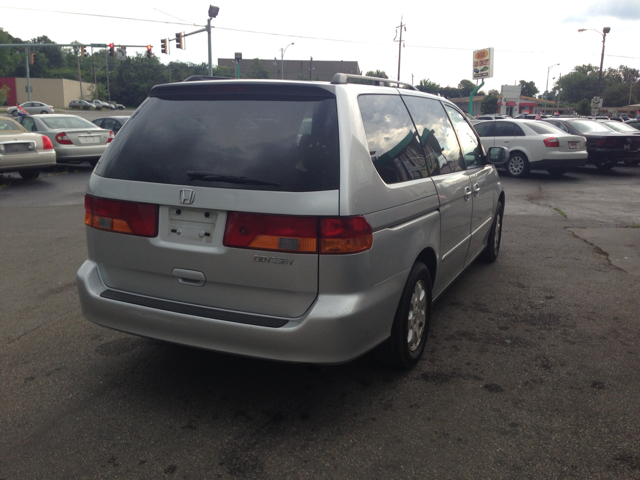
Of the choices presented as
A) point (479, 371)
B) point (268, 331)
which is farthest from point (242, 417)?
point (479, 371)

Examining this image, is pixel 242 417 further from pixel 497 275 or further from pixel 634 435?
pixel 497 275

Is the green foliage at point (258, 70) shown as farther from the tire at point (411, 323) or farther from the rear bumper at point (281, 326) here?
the rear bumper at point (281, 326)

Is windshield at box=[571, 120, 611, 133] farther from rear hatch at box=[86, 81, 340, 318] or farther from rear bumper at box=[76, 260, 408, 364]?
rear hatch at box=[86, 81, 340, 318]

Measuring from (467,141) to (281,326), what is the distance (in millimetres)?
3048

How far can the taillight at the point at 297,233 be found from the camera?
281cm

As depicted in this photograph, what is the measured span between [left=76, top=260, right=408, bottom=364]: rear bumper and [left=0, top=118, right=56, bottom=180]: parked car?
10.9m

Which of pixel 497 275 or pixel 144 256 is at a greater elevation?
pixel 144 256

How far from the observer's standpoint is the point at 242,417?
3.10 meters

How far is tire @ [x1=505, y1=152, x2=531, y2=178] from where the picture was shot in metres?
15.7

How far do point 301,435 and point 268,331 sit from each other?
570 millimetres

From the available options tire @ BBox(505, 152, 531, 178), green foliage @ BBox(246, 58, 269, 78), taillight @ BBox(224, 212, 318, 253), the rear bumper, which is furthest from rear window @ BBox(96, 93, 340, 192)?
green foliage @ BBox(246, 58, 269, 78)

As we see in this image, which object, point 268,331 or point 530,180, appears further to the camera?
point 530,180

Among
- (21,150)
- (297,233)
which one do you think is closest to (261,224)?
(297,233)

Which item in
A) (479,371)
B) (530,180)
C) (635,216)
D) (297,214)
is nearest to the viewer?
(297,214)
